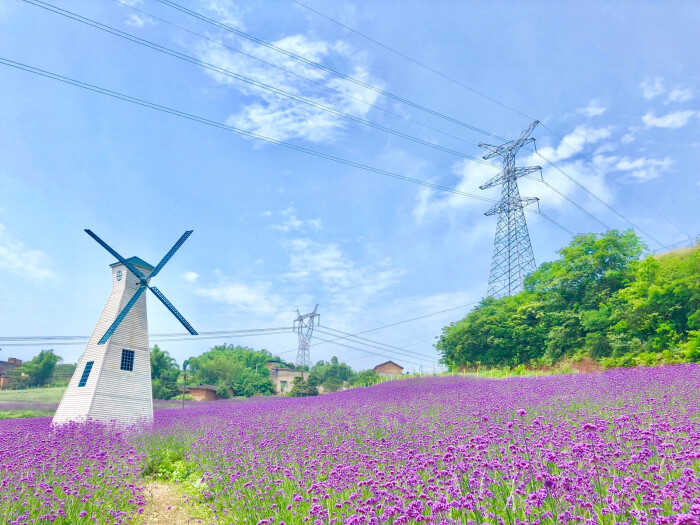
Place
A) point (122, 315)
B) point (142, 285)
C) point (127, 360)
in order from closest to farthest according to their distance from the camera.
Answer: point (127, 360) → point (122, 315) → point (142, 285)

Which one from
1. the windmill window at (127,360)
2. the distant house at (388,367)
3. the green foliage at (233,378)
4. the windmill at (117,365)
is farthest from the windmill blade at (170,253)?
the distant house at (388,367)

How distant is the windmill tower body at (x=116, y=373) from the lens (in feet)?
54.3

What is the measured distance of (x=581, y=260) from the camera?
25375 millimetres

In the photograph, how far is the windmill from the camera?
16.6 m

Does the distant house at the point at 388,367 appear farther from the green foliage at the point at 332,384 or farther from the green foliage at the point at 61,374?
the green foliage at the point at 61,374

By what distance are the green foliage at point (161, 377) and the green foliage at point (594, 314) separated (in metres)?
27.8

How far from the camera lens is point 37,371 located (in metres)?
49.0

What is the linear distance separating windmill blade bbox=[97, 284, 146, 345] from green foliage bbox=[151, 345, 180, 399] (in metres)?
26.2

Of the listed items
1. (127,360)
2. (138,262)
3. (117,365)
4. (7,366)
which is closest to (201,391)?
(138,262)

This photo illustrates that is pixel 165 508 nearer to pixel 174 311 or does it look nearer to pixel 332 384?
pixel 174 311

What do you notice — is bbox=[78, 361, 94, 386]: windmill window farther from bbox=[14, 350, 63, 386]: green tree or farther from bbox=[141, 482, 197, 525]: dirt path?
bbox=[14, 350, 63, 386]: green tree

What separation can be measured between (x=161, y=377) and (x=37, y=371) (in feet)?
50.9

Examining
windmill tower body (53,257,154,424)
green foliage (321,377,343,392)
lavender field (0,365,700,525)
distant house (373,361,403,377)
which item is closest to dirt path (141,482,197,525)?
lavender field (0,365,700,525)

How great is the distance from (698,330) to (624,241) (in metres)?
9.50
